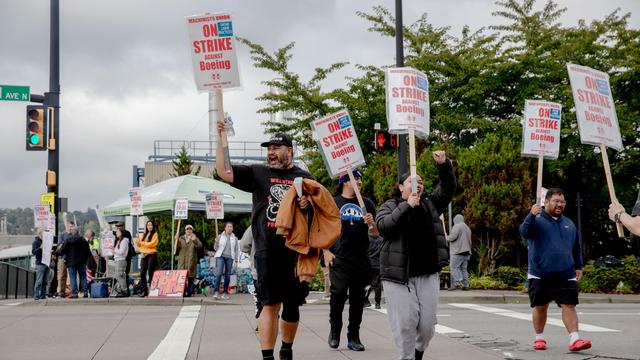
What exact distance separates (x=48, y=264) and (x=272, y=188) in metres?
13.7

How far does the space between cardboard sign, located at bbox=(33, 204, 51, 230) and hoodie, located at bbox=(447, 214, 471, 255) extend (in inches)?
368

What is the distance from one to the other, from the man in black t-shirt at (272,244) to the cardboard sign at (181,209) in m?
13.9

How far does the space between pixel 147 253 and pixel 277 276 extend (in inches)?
505

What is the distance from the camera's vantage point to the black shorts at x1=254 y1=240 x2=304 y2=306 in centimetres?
645

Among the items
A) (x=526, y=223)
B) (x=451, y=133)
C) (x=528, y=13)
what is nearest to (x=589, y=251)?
(x=451, y=133)

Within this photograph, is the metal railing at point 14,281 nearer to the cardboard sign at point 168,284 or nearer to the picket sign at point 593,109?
the cardboard sign at point 168,284

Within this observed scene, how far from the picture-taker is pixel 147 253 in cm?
1877

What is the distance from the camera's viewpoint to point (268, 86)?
25781mm

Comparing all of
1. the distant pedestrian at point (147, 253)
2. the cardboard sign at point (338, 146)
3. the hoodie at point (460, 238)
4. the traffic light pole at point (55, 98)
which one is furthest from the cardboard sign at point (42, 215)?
the cardboard sign at point (338, 146)

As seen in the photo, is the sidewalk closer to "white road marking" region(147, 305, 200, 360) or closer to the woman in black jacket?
"white road marking" region(147, 305, 200, 360)

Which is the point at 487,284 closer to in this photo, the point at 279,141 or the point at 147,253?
the point at 147,253

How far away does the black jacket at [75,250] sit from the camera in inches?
740

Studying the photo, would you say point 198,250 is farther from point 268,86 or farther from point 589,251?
point 589,251

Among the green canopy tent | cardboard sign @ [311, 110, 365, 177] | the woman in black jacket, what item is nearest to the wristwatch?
the woman in black jacket
